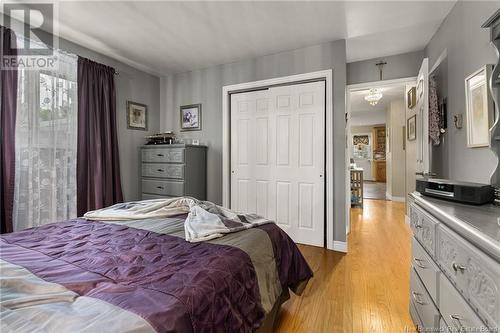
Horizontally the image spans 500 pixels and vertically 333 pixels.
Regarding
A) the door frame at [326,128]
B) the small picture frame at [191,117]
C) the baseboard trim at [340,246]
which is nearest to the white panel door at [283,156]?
the door frame at [326,128]

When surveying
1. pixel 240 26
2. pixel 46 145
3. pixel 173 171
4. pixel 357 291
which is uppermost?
pixel 240 26

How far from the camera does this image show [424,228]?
1.35 m

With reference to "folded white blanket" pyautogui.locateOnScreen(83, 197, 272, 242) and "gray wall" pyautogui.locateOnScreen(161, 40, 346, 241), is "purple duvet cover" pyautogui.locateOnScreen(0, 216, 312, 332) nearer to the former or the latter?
"folded white blanket" pyautogui.locateOnScreen(83, 197, 272, 242)

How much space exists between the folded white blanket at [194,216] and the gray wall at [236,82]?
1638 mm

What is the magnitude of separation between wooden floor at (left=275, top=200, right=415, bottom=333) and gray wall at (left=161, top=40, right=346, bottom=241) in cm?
43

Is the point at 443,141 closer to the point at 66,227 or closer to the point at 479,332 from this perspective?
the point at 479,332

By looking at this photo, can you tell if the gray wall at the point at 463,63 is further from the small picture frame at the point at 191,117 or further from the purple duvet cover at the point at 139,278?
the small picture frame at the point at 191,117

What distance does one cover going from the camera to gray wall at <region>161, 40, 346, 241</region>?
300 centimetres

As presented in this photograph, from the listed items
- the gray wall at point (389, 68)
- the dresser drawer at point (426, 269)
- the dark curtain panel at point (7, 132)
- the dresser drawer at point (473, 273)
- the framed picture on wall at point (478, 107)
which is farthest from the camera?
the gray wall at point (389, 68)

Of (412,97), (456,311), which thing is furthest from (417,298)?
(412,97)

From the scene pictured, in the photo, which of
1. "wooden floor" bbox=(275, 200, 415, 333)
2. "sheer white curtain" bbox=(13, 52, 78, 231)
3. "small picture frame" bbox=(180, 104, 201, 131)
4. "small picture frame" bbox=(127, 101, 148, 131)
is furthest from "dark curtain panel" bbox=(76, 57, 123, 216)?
"wooden floor" bbox=(275, 200, 415, 333)

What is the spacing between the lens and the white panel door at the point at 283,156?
3.14m

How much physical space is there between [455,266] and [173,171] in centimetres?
316

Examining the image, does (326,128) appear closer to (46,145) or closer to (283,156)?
(283,156)
